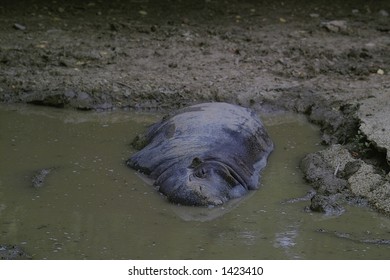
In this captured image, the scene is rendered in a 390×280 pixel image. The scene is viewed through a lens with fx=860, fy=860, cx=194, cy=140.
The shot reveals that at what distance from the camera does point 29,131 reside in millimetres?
6961

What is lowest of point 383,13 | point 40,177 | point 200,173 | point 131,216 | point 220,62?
point 40,177

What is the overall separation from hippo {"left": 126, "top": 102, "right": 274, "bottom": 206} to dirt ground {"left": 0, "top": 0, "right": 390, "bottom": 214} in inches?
18.3

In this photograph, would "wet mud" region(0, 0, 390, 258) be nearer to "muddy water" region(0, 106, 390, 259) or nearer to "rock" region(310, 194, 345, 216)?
"muddy water" region(0, 106, 390, 259)

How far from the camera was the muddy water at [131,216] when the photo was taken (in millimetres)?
4965

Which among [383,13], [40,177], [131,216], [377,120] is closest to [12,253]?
[131,216]

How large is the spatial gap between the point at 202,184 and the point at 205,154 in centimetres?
36

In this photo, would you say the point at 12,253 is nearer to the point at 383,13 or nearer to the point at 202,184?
the point at 202,184

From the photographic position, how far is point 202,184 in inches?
219

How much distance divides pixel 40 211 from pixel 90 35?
388 centimetres

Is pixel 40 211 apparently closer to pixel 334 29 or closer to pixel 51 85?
pixel 51 85

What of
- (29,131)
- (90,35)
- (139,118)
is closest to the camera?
(29,131)

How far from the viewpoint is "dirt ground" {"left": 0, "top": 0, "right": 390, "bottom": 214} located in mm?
7398

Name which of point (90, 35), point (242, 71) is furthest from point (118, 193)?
point (90, 35)

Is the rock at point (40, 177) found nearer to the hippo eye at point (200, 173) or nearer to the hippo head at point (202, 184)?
the hippo head at point (202, 184)
